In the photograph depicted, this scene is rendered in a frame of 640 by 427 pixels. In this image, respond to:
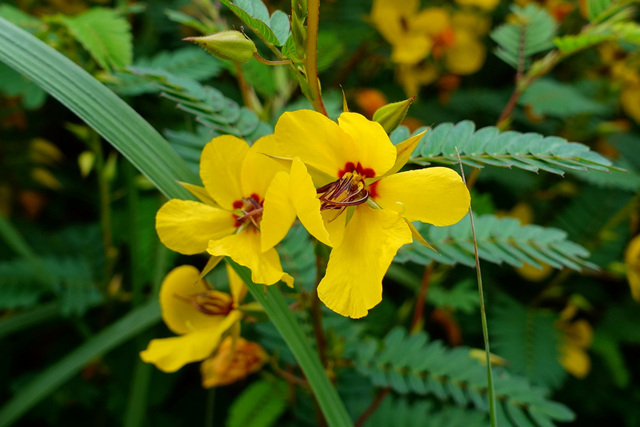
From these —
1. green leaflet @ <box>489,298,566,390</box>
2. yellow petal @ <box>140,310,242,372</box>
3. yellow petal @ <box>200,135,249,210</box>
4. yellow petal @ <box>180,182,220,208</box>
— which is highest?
yellow petal @ <box>200,135,249,210</box>

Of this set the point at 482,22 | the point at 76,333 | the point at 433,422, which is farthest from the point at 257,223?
the point at 482,22

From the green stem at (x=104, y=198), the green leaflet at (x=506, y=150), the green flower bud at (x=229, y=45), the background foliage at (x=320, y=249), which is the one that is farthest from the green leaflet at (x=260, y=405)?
the green flower bud at (x=229, y=45)

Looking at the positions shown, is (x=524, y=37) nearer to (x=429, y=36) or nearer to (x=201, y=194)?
(x=429, y=36)

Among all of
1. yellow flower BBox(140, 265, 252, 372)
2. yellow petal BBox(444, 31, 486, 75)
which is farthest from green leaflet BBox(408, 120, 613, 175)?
yellow petal BBox(444, 31, 486, 75)

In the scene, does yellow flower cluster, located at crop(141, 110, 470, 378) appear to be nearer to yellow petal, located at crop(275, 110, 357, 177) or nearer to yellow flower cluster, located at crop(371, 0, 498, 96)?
yellow petal, located at crop(275, 110, 357, 177)

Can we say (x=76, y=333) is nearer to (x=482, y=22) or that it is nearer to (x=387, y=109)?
(x=387, y=109)

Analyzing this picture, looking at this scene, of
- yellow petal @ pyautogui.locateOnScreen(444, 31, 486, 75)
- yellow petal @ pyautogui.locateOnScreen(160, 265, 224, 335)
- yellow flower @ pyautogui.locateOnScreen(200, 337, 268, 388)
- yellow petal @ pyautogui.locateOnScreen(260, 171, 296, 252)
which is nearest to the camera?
yellow petal @ pyautogui.locateOnScreen(260, 171, 296, 252)
